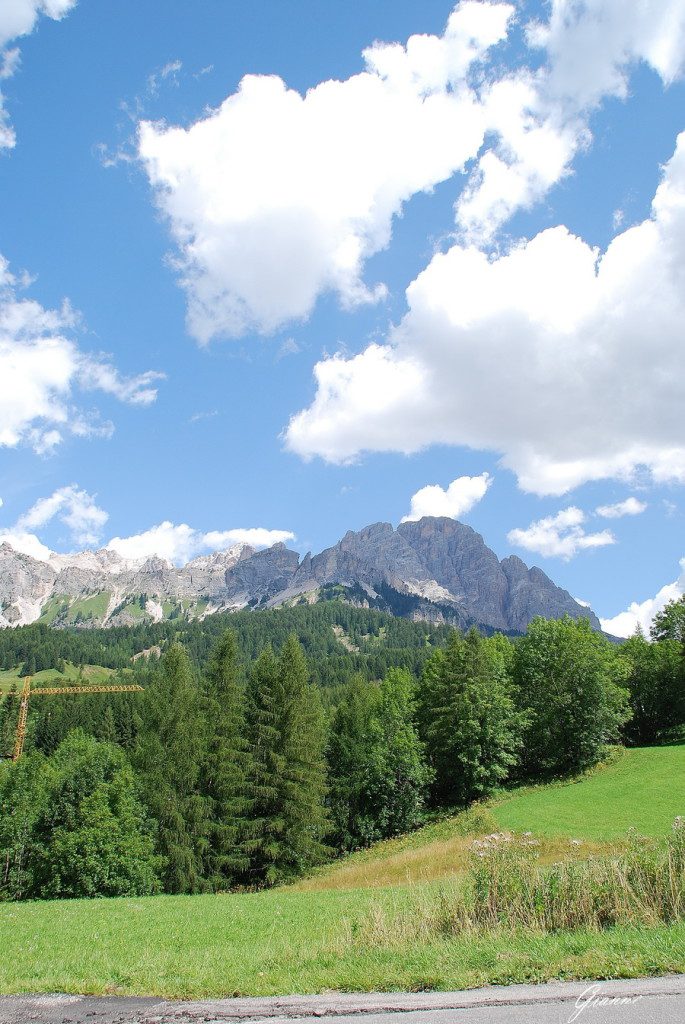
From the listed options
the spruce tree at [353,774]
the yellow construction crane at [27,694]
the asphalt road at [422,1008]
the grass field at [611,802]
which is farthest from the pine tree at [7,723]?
the asphalt road at [422,1008]

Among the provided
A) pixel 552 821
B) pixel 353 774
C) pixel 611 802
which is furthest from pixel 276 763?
pixel 611 802

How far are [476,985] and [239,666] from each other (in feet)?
130

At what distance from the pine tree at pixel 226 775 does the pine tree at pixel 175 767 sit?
0.83 metres

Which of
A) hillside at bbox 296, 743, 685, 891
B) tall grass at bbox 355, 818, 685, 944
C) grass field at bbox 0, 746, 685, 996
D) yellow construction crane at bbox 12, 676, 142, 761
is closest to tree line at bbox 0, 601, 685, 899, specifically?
hillside at bbox 296, 743, 685, 891

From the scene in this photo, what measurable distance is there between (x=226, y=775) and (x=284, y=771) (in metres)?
4.03

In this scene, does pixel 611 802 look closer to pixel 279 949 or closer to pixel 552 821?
pixel 552 821

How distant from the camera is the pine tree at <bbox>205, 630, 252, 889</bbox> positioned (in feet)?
130

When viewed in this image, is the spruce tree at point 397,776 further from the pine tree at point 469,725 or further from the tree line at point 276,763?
the pine tree at point 469,725

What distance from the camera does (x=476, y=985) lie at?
8852 mm

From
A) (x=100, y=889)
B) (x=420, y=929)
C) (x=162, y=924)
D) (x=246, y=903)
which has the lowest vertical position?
(x=100, y=889)

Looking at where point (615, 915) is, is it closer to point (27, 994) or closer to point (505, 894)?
point (505, 894)

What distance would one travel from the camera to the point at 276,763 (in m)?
42.4

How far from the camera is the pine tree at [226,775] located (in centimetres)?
3956

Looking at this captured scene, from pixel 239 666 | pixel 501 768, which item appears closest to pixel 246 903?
pixel 239 666
